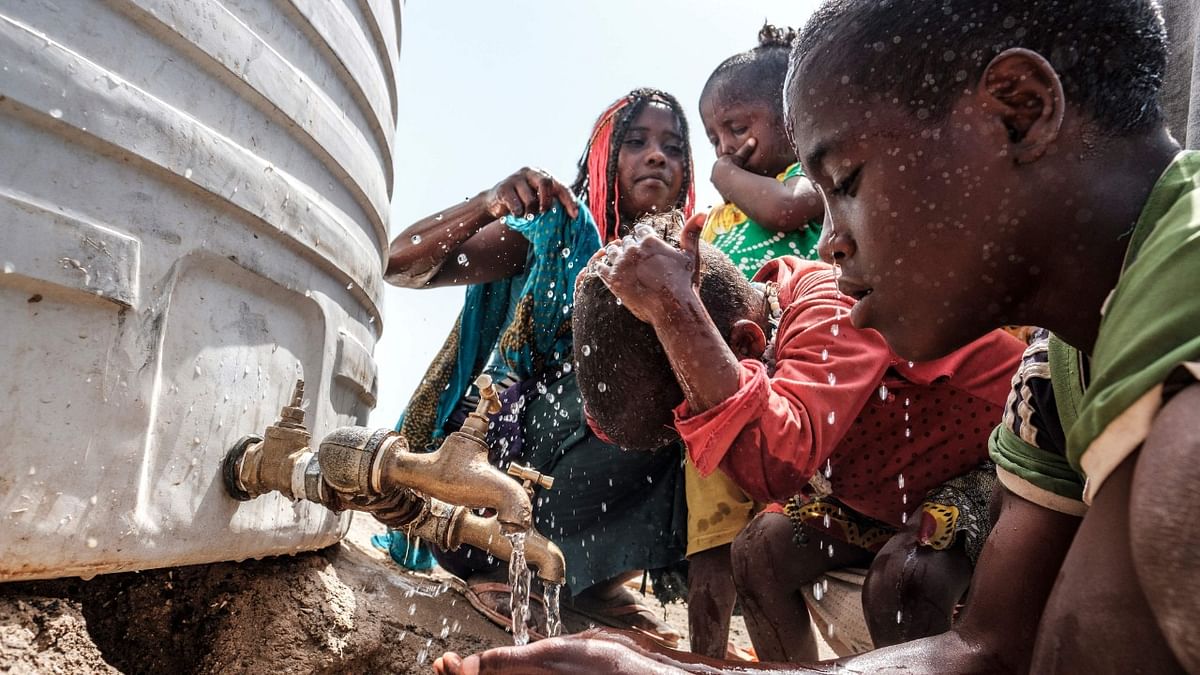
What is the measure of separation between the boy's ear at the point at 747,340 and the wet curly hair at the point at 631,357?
0.07 ft

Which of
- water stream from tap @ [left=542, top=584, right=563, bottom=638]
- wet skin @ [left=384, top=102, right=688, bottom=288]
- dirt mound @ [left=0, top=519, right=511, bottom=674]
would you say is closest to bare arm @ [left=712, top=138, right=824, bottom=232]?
wet skin @ [left=384, top=102, right=688, bottom=288]

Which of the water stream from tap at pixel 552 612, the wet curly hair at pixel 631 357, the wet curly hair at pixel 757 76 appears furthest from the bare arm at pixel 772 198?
the water stream from tap at pixel 552 612

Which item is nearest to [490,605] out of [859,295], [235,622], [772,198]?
[235,622]

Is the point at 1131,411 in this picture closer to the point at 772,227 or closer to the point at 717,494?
the point at 717,494

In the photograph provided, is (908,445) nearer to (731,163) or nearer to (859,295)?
(859,295)

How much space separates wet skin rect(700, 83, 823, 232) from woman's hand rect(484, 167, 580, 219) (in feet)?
1.66

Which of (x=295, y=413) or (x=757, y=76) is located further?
(x=757, y=76)

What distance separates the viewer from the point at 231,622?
177 cm

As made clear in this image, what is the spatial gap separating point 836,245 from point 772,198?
1.55 metres

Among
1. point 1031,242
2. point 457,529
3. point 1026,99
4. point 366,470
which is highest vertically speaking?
point 1026,99

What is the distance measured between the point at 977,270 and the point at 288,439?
117cm

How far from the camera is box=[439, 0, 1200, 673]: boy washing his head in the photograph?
798 mm

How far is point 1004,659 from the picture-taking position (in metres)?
1.17

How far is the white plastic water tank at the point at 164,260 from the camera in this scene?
1.20 metres
